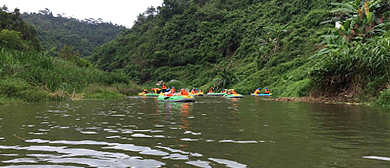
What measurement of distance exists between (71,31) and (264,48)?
78792mm

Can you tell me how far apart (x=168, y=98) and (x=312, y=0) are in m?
44.4

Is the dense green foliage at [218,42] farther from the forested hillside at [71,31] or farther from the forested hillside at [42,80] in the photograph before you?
the forested hillside at [42,80]

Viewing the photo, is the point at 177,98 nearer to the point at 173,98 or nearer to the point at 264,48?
the point at 173,98

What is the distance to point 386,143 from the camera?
5609 millimetres

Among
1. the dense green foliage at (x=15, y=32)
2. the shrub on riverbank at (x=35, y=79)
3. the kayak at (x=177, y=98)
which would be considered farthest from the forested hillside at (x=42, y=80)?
the dense green foliage at (x=15, y=32)

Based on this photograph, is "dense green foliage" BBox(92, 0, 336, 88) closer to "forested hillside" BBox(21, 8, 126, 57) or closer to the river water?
"forested hillside" BBox(21, 8, 126, 57)

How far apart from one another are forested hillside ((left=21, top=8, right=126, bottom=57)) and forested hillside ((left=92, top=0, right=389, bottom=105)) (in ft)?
34.0

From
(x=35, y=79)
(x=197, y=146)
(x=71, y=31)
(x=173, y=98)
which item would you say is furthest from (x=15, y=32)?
(x=71, y=31)

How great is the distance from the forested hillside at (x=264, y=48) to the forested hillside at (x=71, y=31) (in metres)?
10.4

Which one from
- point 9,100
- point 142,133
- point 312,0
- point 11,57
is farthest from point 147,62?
point 142,133

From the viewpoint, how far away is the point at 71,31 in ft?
350

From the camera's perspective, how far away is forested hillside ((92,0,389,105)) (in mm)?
17828

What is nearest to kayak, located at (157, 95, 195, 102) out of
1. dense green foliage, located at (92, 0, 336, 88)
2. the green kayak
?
the green kayak

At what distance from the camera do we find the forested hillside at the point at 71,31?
82775 millimetres
